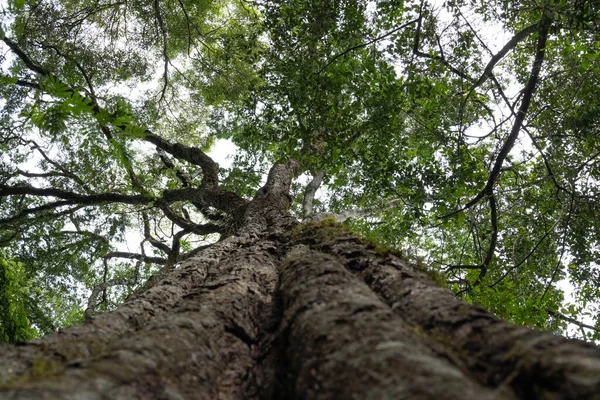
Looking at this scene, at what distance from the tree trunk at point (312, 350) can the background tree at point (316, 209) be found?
0.01m

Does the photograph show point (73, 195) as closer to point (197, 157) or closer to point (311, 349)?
point (197, 157)

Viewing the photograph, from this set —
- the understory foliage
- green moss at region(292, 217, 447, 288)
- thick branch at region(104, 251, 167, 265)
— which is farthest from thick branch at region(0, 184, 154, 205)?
green moss at region(292, 217, 447, 288)

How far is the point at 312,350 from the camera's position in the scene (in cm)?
170

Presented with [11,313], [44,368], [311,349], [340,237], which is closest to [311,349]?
[311,349]

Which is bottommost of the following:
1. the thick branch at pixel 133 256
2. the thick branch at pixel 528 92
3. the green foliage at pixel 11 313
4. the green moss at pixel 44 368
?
the green moss at pixel 44 368

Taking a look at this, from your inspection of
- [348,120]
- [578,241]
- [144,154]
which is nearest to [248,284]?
[348,120]

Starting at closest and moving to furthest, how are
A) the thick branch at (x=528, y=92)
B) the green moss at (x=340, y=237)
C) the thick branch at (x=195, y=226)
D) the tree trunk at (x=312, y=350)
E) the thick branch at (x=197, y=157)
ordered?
the tree trunk at (x=312, y=350) → the green moss at (x=340, y=237) → the thick branch at (x=528, y=92) → the thick branch at (x=197, y=157) → the thick branch at (x=195, y=226)

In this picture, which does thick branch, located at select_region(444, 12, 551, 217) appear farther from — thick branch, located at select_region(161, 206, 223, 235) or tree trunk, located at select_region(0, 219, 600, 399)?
thick branch, located at select_region(161, 206, 223, 235)

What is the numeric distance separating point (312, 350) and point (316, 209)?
430 inches

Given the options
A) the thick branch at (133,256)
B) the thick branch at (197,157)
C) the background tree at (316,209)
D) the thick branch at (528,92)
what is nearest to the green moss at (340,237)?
the background tree at (316,209)

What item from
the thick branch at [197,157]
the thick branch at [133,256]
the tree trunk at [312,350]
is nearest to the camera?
the tree trunk at [312,350]

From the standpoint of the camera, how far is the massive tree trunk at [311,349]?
4.30 ft

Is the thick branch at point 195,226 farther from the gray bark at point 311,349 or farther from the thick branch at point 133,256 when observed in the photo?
the gray bark at point 311,349

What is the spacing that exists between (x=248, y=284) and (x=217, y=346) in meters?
0.90
